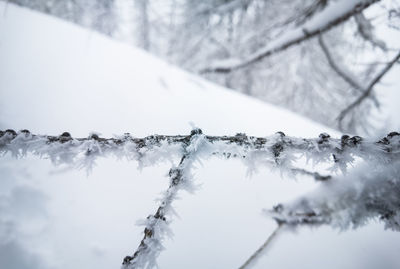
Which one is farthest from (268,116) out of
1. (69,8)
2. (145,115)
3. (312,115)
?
(69,8)

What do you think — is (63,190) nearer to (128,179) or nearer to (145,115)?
(128,179)

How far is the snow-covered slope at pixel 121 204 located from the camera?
0.73 metres

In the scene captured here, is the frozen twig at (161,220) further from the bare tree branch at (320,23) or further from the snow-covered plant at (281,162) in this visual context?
the bare tree branch at (320,23)

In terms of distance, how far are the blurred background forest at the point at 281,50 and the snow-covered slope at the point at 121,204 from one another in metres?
1.39

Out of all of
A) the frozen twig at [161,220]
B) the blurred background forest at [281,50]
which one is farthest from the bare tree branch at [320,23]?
the frozen twig at [161,220]

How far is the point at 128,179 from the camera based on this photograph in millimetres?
1008

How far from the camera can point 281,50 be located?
2.32 m

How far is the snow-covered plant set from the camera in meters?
0.51

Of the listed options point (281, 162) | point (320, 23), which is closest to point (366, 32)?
point (320, 23)

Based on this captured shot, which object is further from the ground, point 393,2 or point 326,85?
point 326,85

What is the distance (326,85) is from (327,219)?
8.43 meters

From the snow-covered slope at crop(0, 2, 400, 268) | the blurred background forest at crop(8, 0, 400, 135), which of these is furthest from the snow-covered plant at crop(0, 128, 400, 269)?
the blurred background forest at crop(8, 0, 400, 135)

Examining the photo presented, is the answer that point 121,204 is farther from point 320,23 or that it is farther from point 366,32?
point 366,32

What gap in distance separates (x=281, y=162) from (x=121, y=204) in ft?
1.99
